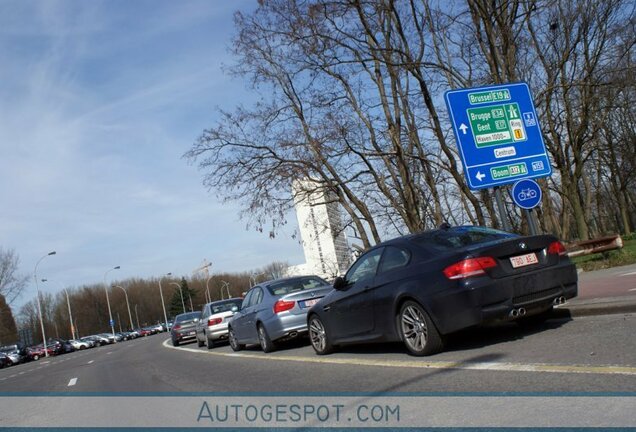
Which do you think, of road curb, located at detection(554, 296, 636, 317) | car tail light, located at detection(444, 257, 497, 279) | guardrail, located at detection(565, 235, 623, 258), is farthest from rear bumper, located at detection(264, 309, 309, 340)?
guardrail, located at detection(565, 235, 623, 258)

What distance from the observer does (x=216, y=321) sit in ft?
59.9

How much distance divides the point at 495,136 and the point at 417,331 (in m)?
6.13

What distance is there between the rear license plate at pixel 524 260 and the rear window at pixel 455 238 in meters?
0.45

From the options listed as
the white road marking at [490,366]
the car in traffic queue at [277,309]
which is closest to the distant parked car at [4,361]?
the car in traffic queue at [277,309]

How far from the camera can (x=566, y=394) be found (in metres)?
4.64

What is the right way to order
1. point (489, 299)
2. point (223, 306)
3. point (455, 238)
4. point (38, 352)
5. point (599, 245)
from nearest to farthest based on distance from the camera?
point (489, 299) → point (455, 238) → point (599, 245) → point (223, 306) → point (38, 352)

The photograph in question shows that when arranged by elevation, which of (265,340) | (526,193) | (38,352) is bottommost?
(38,352)

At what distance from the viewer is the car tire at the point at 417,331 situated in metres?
7.04

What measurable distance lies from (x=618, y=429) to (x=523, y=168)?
29.2ft

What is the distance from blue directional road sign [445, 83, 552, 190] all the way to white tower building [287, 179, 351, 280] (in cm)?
1222

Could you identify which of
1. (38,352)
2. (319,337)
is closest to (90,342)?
(38,352)

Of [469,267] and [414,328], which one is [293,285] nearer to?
[414,328]

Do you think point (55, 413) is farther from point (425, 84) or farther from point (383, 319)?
point (425, 84)

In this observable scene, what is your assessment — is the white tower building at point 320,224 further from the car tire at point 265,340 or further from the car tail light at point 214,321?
the car tire at point 265,340
